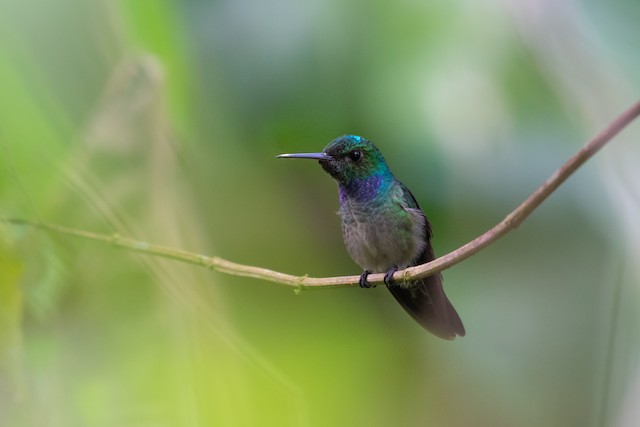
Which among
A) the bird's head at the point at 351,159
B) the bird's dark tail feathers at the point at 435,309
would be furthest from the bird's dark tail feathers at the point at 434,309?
the bird's head at the point at 351,159

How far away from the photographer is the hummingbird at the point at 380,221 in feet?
1.97

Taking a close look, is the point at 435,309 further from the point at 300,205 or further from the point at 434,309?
the point at 300,205

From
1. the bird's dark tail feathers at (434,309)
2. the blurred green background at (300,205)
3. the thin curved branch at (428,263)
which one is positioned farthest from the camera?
the blurred green background at (300,205)

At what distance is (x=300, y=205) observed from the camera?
2.44 ft

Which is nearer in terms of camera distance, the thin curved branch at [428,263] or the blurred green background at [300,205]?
the thin curved branch at [428,263]

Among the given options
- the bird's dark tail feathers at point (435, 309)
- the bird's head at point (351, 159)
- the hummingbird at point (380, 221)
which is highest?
the bird's head at point (351, 159)

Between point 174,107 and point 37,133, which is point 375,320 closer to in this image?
point 174,107

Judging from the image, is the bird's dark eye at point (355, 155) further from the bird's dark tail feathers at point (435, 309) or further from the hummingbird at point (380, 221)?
the bird's dark tail feathers at point (435, 309)

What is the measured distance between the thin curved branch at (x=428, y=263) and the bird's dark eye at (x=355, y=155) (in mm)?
126

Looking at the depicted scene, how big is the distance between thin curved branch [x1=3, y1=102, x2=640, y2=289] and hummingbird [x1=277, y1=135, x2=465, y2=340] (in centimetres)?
5

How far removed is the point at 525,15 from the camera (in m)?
0.70

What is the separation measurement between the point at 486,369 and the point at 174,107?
512mm

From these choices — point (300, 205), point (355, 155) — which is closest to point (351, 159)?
point (355, 155)

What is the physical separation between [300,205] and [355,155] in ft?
0.44
